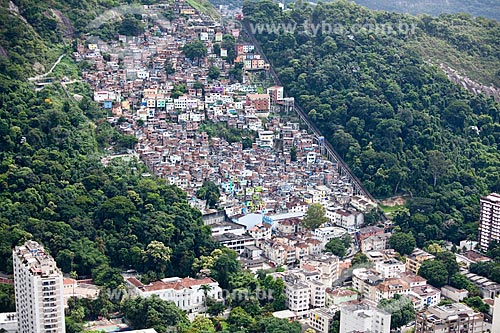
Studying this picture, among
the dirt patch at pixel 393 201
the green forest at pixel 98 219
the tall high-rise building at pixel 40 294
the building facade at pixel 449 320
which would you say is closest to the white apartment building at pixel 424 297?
the building facade at pixel 449 320

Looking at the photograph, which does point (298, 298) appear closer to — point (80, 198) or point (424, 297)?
point (424, 297)

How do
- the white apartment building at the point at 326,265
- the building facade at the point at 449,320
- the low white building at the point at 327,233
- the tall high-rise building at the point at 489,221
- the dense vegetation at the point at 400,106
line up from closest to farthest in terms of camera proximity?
the building facade at the point at 449,320 → the white apartment building at the point at 326,265 → the low white building at the point at 327,233 → the tall high-rise building at the point at 489,221 → the dense vegetation at the point at 400,106

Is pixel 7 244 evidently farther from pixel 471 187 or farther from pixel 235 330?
pixel 471 187

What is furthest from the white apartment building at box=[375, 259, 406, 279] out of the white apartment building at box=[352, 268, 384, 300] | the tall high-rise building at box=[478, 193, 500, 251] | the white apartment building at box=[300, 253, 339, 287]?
the tall high-rise building at box=[478, 193, 500, 251]

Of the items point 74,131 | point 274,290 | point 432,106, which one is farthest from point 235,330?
point 432,106

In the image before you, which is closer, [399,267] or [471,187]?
[399,267]

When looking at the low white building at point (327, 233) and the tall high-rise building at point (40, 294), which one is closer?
the tall high-rise building at point (40, 294)

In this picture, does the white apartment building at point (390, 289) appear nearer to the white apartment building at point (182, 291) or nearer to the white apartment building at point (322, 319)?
the white apartment building at point (322, 319)
